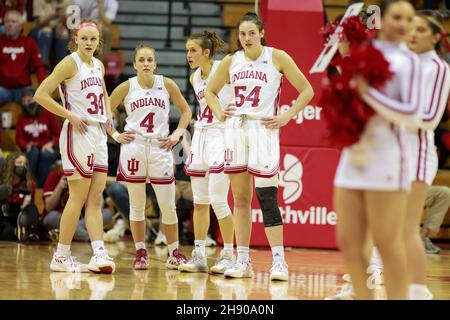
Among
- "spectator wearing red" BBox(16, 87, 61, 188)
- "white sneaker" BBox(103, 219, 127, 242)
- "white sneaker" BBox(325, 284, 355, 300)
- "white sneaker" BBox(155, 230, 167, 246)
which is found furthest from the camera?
"spectator wearing red" BBox(16, 87, 61, 188)

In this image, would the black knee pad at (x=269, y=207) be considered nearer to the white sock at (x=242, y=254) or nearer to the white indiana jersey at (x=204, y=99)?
A: the white sock at (x=242, y=254)

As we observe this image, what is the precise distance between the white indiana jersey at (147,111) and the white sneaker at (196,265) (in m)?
1.03

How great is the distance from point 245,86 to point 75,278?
1.86 meters

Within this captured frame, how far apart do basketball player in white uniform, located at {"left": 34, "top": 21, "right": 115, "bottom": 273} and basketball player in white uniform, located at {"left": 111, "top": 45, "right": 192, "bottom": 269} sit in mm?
330

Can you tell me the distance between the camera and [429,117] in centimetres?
507

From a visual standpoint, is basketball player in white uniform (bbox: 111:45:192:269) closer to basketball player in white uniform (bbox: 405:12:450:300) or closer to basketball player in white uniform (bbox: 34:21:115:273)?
basketball player in white uniform (bbox: 34:21:115:273)

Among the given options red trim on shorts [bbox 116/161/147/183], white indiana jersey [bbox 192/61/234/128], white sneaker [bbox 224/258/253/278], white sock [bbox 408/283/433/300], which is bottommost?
white sneaker [bbox 224/258/253/278]

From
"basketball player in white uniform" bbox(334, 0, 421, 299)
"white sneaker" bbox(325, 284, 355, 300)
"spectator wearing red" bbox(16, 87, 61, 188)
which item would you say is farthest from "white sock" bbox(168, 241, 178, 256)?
"spectator wearing red" bbox(16, 87, 61, 188)

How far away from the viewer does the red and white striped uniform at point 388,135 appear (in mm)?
4102

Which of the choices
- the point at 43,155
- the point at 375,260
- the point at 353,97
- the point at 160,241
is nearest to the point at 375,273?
the point at 375,260

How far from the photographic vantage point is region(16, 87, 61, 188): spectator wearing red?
1078 centimetres

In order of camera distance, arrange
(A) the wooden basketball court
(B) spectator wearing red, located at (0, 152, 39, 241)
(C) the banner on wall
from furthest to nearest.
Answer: (B) spectator wearing red, located at (0, 152, 39, 241), (C) the banner on wall, (A) the wooden basketball court

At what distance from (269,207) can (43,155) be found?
4933mm

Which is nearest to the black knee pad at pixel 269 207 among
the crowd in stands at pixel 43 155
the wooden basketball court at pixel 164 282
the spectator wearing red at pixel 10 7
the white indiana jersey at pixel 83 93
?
the wooden basketball court at pixel 164 282
